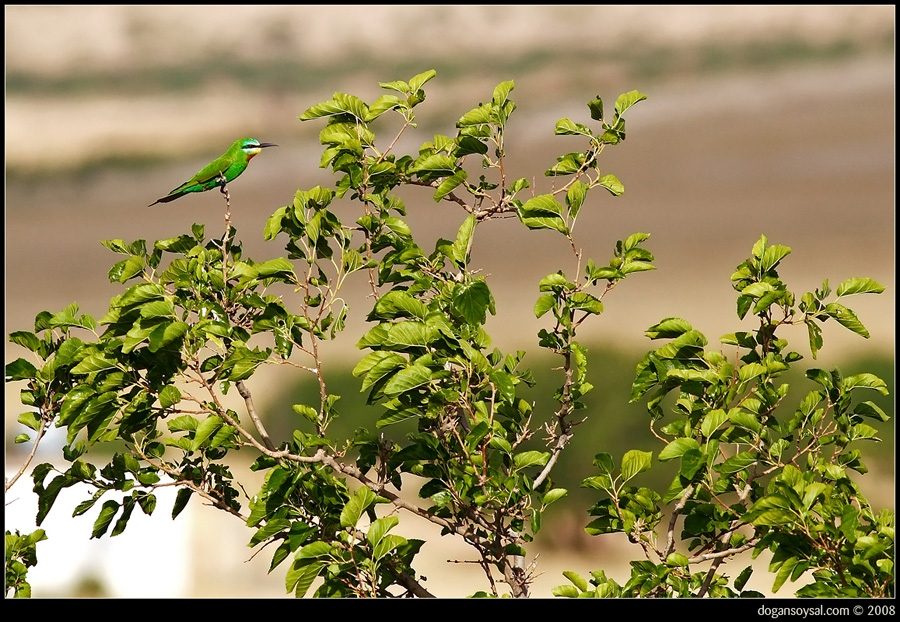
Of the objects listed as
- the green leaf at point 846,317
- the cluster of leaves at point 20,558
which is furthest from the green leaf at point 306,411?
the green leaf at point 846,317

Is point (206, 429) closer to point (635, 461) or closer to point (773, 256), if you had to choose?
point (635, 461)

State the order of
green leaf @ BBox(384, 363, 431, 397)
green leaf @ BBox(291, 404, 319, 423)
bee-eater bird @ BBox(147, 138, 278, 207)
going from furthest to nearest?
bee-eater bird @ BBox(147, 138, 278, 207) → green leaf @ BBox(291, 404, 319, 423) → green leaf @ BBox(384, 363, 431, 397)

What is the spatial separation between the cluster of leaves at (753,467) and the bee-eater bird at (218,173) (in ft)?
6.77

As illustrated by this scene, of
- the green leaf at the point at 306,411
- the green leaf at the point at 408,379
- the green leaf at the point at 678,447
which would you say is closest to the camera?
the green leaf at the point at 408,379

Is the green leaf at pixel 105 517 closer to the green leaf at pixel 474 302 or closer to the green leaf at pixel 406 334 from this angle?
the green leaf at pixel 406 334

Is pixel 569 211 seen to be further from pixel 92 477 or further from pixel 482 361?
pixel 92 477

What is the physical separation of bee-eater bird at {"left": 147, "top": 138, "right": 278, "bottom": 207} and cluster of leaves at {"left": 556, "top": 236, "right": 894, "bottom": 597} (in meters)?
2.06

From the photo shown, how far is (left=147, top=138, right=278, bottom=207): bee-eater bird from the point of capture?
381 centimetres

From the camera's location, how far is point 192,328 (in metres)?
2.69

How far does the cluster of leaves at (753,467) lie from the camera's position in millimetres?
2465

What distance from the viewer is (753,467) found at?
2904 mm

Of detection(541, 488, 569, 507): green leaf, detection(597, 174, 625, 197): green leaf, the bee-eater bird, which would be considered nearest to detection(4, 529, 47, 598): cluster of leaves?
the bee-eater bird

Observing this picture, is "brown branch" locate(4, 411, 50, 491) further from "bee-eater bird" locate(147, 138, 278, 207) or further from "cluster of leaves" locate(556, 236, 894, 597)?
"cluster of leaves" locate(556, 236, 894, 597)

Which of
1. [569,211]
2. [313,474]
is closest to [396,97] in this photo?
[569,211]
